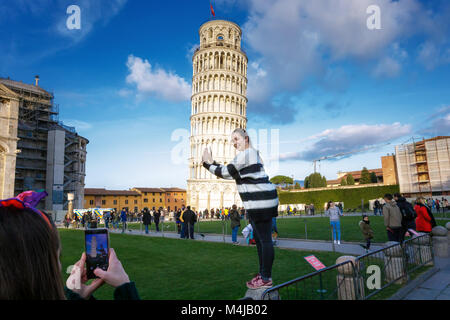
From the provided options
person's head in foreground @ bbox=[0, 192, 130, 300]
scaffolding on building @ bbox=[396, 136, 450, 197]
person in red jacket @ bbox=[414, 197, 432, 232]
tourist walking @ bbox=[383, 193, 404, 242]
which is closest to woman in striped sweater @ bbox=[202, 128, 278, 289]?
person's head in foreground @ bbox=[0, 192, 130, 300]

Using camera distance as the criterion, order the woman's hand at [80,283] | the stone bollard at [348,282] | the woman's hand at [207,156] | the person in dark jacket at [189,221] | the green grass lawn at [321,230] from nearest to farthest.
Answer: the woman's hand at [80,283] → the woman's hand at [207,156] → the stone bollard at [348,282] → the green grass lawn at [321,230] → the person in dark jacket at [189,221]

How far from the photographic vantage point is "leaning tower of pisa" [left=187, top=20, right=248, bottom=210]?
198 ft

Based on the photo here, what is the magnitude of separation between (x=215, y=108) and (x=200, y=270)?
2198 inches

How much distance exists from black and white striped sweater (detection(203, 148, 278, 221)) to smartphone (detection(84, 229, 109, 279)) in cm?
221

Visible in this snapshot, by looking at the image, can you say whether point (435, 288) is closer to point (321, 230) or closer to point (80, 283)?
point (80, 283)

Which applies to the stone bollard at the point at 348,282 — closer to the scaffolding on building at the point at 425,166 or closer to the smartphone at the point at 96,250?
the smartphone at the point at 96,250

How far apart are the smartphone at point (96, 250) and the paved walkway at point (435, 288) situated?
18.5 ft

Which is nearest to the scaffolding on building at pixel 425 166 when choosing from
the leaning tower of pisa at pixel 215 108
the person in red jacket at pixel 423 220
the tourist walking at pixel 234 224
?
the leaning tower of pisa at pixel 215 108

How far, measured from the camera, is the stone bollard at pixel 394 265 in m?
6.11

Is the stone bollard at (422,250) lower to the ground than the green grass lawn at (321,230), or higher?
higher

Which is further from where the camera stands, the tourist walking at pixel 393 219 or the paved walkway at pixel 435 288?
the tourist walking at pixel 393 219
